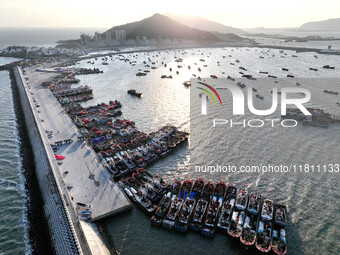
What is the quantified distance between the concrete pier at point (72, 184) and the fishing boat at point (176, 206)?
672 centimetres

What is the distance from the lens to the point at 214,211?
34156 millimetres

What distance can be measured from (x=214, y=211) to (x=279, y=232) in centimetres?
946

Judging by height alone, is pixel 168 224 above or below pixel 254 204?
below

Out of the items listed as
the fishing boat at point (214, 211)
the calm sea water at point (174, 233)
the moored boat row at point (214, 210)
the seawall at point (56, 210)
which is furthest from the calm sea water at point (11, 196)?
the fishing boat at point (214, 211)

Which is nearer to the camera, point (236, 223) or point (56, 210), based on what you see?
point (236, 223)

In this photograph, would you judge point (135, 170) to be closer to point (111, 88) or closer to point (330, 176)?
point (330, 176)

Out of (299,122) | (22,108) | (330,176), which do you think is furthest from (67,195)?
(299,122)

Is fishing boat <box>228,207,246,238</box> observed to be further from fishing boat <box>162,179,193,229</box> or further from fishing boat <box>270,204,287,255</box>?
fishing boat <box>162,179,193,229</box>

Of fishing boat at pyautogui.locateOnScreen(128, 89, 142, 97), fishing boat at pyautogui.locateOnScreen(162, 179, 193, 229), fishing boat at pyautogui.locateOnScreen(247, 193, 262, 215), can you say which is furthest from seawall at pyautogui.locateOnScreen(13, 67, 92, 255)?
fishing boat at pyautogui.locateOnScreen(128, 89, 142, 97)

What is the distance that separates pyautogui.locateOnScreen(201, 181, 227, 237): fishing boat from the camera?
31516 millimetres

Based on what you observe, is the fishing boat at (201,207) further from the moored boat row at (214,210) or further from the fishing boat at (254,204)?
the fishing boat at (254,204)

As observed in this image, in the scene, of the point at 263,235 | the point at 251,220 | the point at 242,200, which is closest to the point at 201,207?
the point at 242,200

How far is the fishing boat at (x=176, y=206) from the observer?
3288 cm

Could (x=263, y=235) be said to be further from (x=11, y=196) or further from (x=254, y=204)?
(x=11, y=196)
